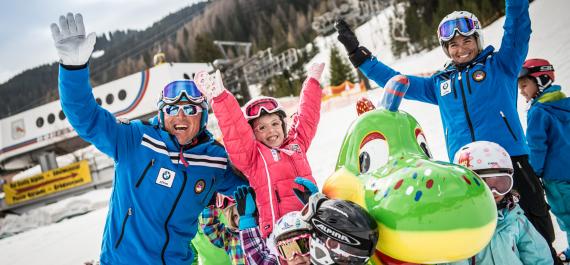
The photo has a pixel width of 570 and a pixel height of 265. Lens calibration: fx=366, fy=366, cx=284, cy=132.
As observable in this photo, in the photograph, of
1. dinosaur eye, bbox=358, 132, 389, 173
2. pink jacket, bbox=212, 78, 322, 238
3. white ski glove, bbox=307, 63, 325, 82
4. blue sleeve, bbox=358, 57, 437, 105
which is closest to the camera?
dinosaur eye, bbox=358, 132, 389, 173

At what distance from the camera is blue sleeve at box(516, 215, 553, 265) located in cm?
208

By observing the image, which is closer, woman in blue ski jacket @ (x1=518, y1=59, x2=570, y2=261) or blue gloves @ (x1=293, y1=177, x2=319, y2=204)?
blue gloves @ (x1=293, y1=177, x2=319, y2=204)

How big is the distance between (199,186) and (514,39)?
8.93ft

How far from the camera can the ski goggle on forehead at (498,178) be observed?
73.6 inches

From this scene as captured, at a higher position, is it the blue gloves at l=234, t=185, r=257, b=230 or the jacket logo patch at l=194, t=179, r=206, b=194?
the jacket logo patch at l=194, t=179, r=206, b=194

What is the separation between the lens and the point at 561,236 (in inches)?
154

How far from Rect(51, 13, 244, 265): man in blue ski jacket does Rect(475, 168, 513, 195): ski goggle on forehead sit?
1790 millimetres

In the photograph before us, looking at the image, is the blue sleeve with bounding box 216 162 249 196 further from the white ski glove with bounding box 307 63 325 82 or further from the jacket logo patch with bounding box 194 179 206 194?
the white ski glove with bounding box 307 63 325 82

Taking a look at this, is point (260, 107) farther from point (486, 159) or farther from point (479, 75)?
point (479, 75)

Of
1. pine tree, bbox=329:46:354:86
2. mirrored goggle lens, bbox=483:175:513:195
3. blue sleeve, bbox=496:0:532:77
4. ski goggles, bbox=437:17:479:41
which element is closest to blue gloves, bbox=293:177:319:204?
mirrored goggle lens, bbox=483:175:513:195

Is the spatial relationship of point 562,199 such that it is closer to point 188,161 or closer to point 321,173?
point 188,161

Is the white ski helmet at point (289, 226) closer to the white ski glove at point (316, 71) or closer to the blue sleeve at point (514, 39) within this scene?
the white ski glove at point (316, 71)

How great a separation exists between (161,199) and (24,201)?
23.0 m

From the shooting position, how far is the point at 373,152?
1.43 meters
